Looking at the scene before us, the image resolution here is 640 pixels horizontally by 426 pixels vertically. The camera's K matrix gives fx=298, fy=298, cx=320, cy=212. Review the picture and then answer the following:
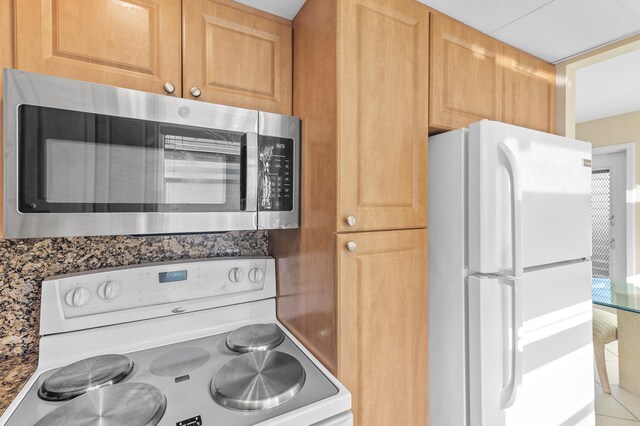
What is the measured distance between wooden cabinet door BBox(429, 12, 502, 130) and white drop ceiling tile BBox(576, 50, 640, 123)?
1.17 meters

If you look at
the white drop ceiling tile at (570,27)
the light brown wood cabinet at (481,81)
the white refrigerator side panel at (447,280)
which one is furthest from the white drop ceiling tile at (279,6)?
the white drop ceiling tile at (570,27)

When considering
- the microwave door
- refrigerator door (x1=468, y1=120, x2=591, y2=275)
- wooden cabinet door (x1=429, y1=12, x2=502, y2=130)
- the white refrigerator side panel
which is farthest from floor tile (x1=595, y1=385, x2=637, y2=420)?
the microwave door

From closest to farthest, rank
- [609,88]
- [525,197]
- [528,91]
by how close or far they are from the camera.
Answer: [525,197]
[528,91]
[609,88]

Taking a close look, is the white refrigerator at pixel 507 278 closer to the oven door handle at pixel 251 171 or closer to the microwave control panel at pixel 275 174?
the microwave control panel at pixel 275 174

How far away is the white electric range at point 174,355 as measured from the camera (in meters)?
0.79

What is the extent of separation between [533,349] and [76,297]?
1675mm

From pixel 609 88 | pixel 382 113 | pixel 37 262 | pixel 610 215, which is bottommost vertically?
pixel 37 262

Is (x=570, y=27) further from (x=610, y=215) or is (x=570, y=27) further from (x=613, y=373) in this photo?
(x=610, y=215)

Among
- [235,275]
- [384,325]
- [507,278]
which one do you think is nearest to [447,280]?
[507,278]

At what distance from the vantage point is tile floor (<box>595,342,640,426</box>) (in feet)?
6.35

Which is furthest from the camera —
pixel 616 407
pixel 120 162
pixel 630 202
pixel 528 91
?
pixel 630 202

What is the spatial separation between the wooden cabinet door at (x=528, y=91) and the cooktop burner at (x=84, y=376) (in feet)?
6.04

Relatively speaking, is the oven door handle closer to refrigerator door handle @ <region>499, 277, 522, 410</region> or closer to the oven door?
the oven door

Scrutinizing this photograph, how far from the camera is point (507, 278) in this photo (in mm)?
1027
